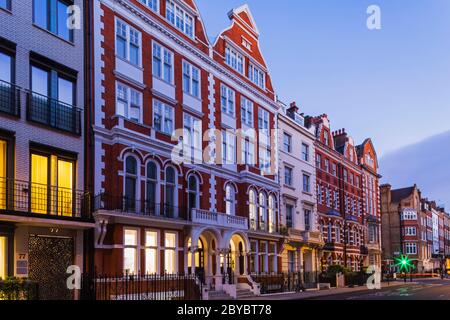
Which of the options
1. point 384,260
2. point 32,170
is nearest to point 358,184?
point 384,260

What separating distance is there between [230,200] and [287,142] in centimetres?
1094

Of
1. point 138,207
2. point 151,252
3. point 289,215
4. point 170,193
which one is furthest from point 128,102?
point 289,215

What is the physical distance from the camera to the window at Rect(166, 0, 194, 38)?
3219 cm

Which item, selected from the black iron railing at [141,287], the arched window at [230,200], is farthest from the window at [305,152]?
the black iron railing at [141,287]

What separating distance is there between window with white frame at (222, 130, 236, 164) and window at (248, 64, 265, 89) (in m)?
5.92

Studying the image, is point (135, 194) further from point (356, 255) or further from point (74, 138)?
point (356, 255)

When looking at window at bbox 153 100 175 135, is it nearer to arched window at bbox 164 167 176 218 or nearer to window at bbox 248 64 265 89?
arched window at bbox 164 167 176 218

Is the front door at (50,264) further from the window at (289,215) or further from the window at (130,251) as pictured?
the window at (289,215)

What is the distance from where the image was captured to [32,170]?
21609 mm

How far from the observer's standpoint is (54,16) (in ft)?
77.6

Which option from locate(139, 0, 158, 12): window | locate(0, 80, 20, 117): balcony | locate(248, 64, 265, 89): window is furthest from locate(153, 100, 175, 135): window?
locate(248, 64, 265, 89): window

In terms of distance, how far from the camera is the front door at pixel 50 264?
21359 mm

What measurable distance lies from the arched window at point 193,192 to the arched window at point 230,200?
3.82 m

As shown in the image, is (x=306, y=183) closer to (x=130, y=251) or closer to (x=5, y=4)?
(x=130, y=251)
